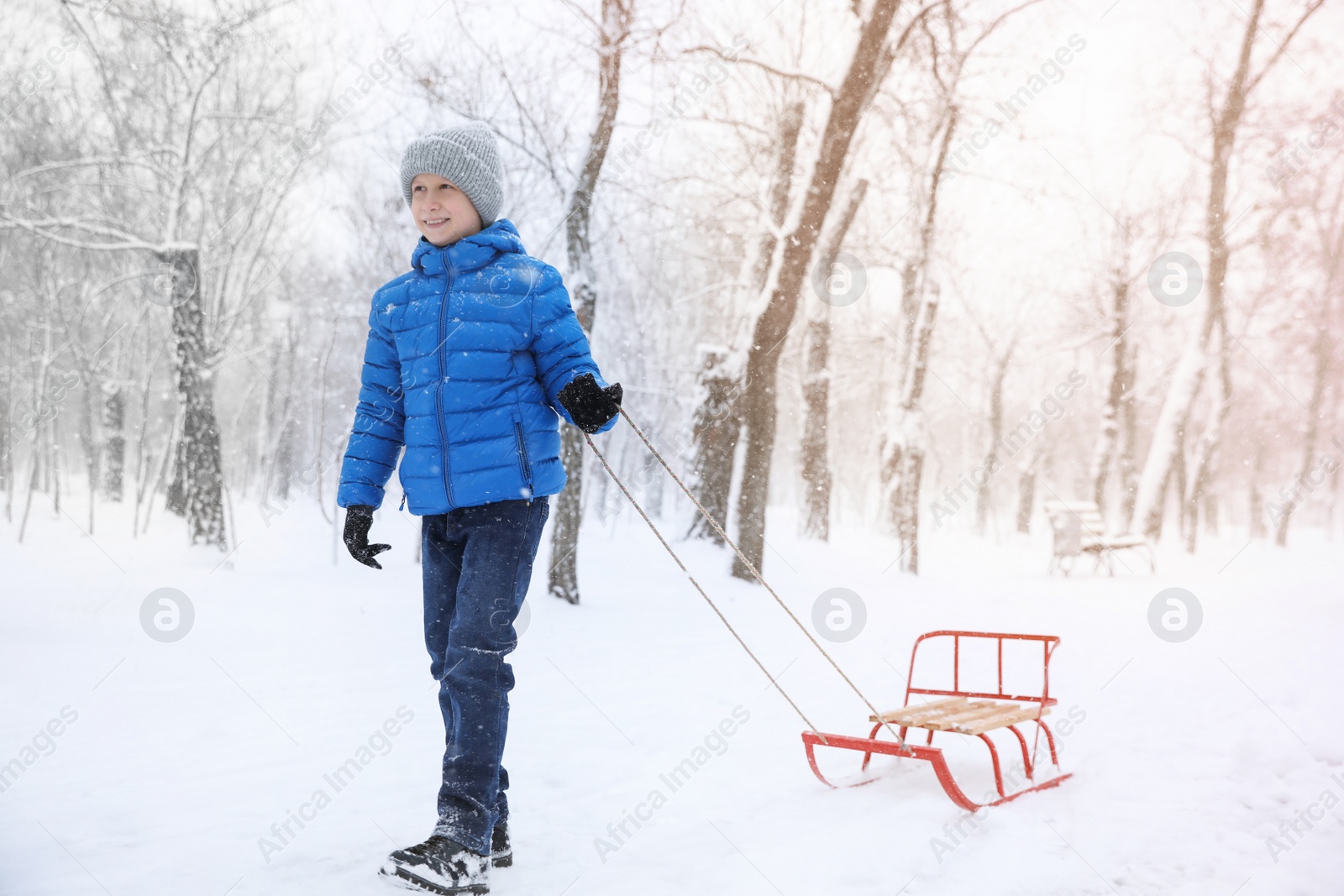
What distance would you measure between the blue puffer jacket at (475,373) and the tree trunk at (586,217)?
5650 mm

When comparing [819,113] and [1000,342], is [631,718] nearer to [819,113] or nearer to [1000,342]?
[819,113]

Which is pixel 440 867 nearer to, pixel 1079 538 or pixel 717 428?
pixel 717 428

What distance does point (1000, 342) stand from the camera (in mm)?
29000

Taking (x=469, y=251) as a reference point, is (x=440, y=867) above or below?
below

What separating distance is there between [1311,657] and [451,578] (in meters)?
6.11

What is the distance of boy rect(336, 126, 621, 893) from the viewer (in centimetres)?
260

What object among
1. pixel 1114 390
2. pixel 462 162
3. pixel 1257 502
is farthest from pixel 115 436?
pixel 1257 502

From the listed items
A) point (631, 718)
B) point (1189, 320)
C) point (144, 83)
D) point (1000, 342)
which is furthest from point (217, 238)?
point (1000, 342)

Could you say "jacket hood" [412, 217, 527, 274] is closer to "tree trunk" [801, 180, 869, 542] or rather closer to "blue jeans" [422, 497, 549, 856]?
"blue jeans" [422, 497, 549, 856]

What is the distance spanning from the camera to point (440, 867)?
245 cm

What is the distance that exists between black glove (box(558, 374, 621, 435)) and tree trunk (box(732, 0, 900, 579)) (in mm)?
7501

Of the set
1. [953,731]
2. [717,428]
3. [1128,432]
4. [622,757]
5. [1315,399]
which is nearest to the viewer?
[953,731]

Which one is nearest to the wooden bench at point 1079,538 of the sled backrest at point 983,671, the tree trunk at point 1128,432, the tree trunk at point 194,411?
the sled backrest at point 983,671

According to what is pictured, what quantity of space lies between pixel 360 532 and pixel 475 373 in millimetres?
600
